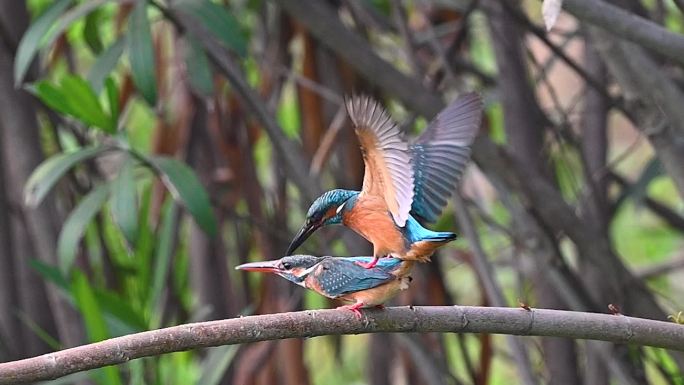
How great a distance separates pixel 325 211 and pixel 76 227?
97 cm

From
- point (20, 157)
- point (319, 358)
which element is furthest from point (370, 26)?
point (319, 358)

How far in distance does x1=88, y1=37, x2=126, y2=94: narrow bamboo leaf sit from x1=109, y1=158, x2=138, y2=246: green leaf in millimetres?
285

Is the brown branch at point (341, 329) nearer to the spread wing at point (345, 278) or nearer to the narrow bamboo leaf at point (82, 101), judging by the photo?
the spread wing at point (345, 278)

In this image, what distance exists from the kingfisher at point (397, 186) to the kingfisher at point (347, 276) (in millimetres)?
17

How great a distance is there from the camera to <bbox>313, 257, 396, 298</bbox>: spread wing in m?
1.47

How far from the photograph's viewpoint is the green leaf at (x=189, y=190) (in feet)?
7.68

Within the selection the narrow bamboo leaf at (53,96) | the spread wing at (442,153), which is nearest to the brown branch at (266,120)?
the narrow bamboo leaf at (53,96)

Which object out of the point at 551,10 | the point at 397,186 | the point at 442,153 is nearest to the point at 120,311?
the point at 442,153

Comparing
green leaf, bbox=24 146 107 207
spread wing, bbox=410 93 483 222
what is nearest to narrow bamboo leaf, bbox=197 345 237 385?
green leaf, bbox=24 146 107 207

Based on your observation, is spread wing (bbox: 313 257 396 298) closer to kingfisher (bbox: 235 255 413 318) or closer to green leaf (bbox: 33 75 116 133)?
kingfisher (bbox: 235 255 413 318)

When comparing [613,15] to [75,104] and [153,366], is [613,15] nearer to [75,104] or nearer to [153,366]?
[75,104]

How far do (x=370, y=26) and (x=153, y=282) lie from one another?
0.81 m

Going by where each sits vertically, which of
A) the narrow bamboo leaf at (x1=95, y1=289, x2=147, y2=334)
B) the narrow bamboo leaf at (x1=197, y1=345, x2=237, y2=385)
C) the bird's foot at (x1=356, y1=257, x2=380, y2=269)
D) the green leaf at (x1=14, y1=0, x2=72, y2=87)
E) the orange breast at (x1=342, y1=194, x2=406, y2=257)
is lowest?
the narrow bamboo leaf at (x1=197, y1=345, x2=237, y2=385)

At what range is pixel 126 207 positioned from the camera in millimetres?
2291
